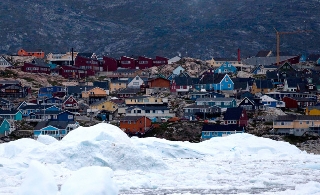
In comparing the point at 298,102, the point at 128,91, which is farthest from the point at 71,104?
the point at 298,102

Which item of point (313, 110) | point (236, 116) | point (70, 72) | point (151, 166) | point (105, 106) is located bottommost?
point (151, 166)

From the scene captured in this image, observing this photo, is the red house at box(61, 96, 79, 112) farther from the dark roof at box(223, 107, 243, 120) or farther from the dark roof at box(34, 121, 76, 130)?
the dark roof at box(223, 107, 243, 120)

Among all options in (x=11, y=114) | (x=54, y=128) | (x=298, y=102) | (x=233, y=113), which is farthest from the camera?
(x=298, y=102)

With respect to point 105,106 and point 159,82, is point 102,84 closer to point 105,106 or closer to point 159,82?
point 159,82

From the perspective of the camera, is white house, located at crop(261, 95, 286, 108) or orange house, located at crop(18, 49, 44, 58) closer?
white house, located at crop(261, 95, 286, 108)

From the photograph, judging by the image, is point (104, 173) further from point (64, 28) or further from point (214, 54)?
point (64, 28)

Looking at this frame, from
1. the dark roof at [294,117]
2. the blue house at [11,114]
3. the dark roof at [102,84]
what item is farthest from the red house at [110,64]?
the dark roof at [294,117]

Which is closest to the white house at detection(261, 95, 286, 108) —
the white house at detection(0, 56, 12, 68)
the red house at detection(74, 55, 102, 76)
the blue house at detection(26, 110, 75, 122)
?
the blue house at detection(26, 110, 75, 122)
